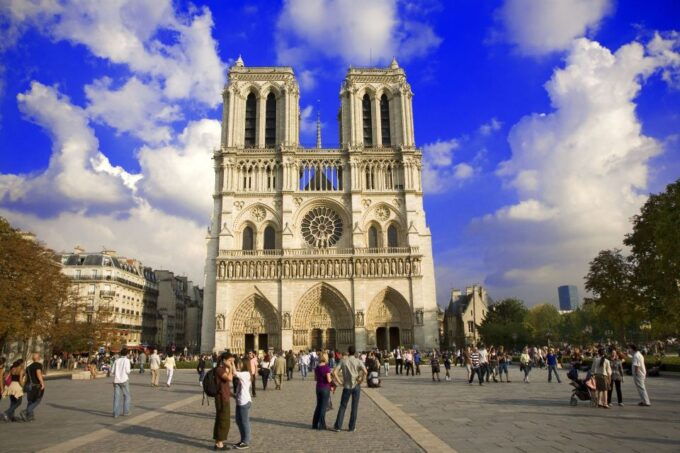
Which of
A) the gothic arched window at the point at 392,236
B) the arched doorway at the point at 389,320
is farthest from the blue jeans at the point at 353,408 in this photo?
→ the gothic arched window at the point at 392,236

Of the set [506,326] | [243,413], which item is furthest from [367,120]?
[243,413]

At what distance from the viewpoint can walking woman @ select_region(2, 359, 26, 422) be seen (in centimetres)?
1113

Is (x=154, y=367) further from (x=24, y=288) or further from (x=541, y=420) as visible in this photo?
(x=541, y=420)

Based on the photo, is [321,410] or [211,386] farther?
[321,410]

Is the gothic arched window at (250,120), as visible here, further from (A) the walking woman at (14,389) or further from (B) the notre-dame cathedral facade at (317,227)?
(A) the walking woman at (14,389)

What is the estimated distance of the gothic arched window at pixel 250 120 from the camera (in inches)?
1924

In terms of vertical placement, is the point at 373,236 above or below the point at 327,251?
above

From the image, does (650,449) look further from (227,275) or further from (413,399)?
(227,275)

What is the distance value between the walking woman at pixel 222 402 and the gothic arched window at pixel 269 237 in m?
37.7

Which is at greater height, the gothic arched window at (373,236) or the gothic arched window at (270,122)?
the gothic arched window at (270,122)

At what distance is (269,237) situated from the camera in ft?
152

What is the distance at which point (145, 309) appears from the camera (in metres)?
59.2

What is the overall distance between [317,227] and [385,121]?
42.2 feet

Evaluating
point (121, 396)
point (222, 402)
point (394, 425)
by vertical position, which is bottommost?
point (394, 425)
